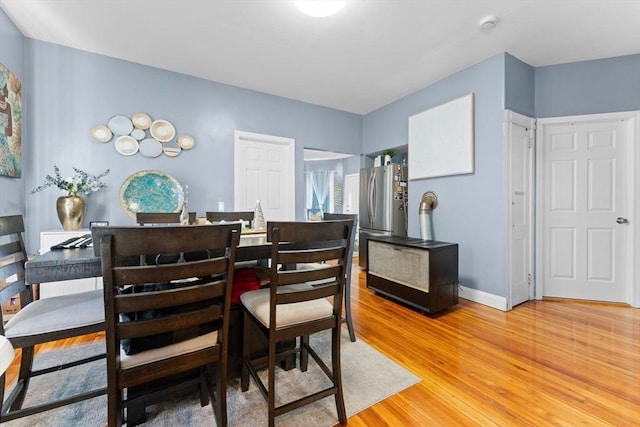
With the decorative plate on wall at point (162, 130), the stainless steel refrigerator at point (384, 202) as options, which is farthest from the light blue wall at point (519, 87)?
the decorative plate on wall at point (162, 130)

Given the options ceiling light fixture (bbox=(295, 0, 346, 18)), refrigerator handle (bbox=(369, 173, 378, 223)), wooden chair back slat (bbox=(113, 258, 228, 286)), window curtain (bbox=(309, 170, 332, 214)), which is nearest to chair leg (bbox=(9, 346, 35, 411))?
wooden chair back slat (bbox=(113, 258, 228, 286))

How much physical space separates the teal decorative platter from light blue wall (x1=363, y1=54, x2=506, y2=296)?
11.2 feet

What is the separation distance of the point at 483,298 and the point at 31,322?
148 inches

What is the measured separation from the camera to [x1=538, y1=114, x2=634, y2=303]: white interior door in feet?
10.1

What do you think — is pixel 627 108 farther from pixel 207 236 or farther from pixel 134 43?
pixel 134 43

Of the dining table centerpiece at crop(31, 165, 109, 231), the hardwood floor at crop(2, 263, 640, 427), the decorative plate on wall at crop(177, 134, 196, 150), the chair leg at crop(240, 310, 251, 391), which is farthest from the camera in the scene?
the decorative plate on wall at crop(177, 134, 196, 150)

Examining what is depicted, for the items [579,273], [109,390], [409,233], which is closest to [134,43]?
[109,390]

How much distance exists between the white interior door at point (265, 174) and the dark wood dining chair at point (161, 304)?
282cm

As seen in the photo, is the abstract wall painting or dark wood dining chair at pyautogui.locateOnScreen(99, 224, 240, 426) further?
the abstract wall painting

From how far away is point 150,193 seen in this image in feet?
10.9

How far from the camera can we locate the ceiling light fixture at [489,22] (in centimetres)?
241

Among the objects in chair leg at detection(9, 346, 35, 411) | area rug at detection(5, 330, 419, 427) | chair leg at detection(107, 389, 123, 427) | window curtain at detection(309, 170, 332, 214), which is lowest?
area rug at detection(5, 330, 419, 427)

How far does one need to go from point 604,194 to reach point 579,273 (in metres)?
0.97

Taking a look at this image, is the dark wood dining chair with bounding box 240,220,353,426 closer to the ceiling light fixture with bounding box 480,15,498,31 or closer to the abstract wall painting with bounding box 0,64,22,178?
the ceiling light fixture with bounding box 480,15,498,31
